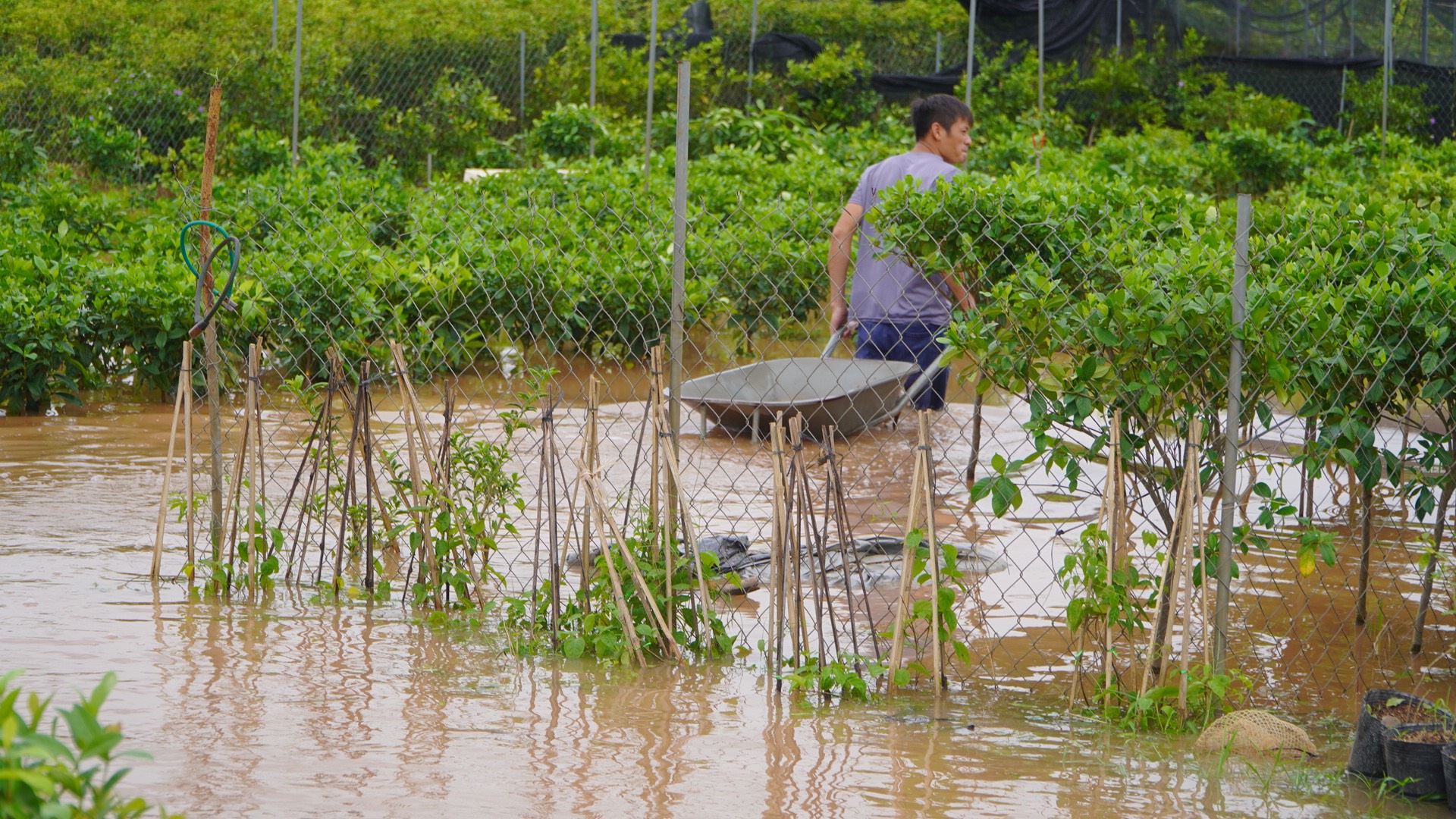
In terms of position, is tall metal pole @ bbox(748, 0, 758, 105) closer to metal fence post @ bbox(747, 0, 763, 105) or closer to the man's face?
metal fence post @ bbox(747, 0, 763, 105)

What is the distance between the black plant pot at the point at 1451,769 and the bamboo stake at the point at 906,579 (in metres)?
1.35

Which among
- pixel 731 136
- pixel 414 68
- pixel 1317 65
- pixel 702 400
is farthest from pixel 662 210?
pixel 1317 65

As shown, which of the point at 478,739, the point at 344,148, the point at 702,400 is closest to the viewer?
the point at 478,739

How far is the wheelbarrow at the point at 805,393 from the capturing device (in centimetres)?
722

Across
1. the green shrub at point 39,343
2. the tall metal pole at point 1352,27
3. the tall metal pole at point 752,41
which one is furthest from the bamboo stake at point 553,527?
the tall metal pole at point 1352,27

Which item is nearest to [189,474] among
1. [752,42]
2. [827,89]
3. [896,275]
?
[896,275]

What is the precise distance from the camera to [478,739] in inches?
143

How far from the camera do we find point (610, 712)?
3879 millimetres

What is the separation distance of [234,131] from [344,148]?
2648 millimetres

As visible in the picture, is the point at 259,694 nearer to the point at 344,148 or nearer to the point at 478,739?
the point at 478,739

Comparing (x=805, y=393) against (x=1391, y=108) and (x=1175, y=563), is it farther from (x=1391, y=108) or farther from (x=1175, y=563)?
(x=1391, y=108)

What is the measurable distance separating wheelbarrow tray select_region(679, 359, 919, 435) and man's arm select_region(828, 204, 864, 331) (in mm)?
981

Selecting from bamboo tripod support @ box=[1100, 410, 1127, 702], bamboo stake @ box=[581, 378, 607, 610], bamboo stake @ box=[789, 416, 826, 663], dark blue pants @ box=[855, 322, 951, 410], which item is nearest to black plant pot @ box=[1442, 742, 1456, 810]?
bamboo tripod support @ box=[1100, 410, 1127, 702]

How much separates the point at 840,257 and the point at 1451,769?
3.19 metres
